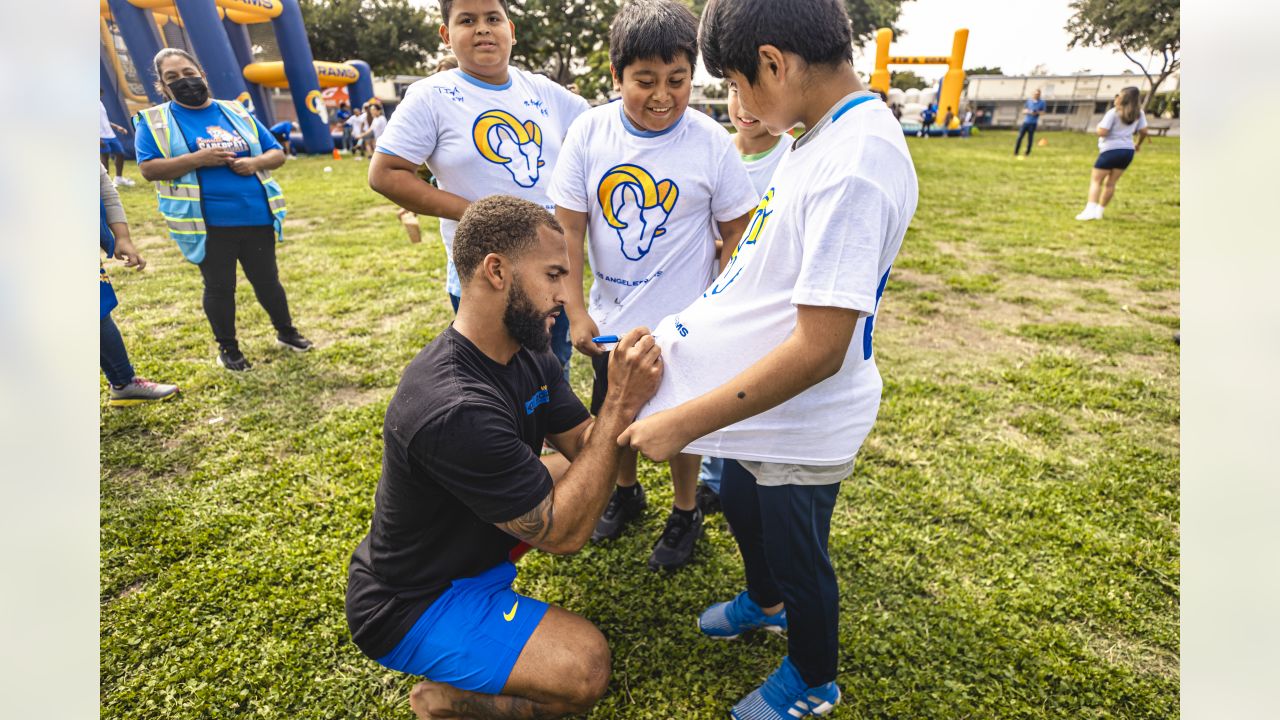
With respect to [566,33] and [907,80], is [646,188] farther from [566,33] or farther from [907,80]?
[907,80]

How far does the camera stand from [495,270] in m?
2.03

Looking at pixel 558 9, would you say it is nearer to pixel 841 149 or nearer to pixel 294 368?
pixel 294 368

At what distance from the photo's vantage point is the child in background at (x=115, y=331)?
160 inches

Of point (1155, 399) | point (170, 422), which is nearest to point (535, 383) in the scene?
point (170, 422)

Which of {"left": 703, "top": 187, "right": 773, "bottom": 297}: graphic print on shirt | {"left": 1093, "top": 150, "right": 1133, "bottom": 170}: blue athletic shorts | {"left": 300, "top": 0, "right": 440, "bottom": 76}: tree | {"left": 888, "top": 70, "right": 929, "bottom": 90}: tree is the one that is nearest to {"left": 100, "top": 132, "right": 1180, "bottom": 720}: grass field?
{"left": 703, "top": 187, "right": 773, "bottom": 297}: graphic print on shirt

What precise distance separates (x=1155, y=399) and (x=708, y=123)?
150 inches

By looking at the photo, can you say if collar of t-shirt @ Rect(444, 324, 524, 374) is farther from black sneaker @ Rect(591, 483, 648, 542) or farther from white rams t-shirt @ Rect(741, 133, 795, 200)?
white rams t-shirt @ Rect(741, 133, 795, 200)

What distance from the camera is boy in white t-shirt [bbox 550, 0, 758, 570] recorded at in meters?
2.46

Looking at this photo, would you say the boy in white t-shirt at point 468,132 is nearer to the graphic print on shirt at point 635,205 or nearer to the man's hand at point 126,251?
the graphic print on shirt at point 635,205

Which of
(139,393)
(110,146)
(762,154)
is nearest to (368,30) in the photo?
(110,146)

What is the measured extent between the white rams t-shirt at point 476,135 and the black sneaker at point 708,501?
1580mm

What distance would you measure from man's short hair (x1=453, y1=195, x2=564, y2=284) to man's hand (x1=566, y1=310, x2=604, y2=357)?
701 millimetres
